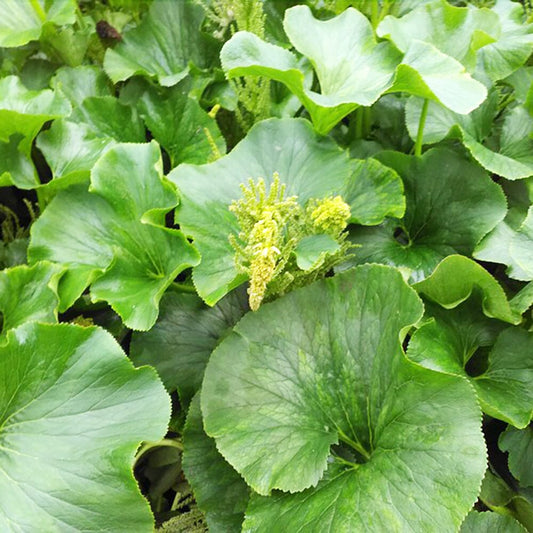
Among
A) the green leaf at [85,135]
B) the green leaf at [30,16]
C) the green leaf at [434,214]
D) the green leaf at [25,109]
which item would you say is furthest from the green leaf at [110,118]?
the green leaf at [434,214]

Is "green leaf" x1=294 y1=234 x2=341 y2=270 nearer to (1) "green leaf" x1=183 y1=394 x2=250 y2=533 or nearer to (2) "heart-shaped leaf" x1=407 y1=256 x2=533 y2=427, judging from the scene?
(2) "heart-shaped leaf" x1=407 y1=256 x2=533 y2=427

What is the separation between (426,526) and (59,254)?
730 mm

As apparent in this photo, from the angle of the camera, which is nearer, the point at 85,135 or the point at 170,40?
the point at 85,135

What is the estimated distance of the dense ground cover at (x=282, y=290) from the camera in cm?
77

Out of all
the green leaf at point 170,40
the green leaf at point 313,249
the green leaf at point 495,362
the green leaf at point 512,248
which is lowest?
the green leaf at point 495,362

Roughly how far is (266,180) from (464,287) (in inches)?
14.7

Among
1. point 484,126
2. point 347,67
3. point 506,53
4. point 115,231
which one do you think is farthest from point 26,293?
point 506,53

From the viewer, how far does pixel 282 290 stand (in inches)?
35.7

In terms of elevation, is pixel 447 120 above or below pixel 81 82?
below

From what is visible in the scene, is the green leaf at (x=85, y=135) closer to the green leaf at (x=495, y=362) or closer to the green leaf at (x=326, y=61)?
the green leaf at (x=326, y=61)

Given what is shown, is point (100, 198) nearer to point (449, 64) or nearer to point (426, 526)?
point (449, 64)

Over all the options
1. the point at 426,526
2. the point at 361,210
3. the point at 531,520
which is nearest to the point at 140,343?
the point at 361,210

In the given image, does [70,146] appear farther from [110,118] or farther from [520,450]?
[520,450]

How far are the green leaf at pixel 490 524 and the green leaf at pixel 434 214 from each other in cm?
38
